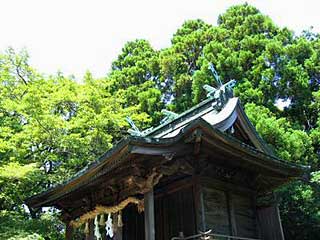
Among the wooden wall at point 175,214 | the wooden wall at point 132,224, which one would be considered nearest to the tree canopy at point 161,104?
the wooden wall at point 132,224

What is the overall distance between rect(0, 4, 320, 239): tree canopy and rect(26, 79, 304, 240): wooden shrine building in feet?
12.2

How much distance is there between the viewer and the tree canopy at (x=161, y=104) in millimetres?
16219

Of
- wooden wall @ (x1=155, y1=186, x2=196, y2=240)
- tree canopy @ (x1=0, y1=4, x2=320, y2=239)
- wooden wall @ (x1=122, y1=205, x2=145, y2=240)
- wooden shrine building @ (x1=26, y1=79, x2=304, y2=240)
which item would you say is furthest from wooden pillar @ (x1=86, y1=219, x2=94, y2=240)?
tree canopy @ (x1=0, y1=4, x2=320, y2=239)

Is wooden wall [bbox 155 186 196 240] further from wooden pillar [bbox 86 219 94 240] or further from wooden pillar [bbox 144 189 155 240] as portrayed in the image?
wooden pillar [bbox 86 219 94 240]

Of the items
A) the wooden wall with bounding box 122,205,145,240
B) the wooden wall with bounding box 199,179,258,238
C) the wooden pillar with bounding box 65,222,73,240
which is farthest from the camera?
the wooden pillar with bounding box 65,222,73,240

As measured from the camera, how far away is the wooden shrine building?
27.9 ft

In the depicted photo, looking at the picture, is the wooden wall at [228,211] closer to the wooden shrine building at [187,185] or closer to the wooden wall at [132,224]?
the wooden shrine building at [187,185]

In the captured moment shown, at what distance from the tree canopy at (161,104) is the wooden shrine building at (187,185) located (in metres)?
3.72

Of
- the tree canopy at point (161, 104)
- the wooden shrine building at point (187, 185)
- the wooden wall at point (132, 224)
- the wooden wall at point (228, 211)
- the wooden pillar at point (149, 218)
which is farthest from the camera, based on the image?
the tree canopy at point (161, 104)

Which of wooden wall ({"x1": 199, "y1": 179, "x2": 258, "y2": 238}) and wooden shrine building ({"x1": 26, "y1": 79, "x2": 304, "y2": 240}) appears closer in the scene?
wooden shrine building ({"x1": 26, "y1": 79, "x2": 304, "y2": 240})

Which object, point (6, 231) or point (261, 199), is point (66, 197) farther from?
point (261, 199)

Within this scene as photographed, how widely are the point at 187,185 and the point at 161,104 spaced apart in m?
15.7

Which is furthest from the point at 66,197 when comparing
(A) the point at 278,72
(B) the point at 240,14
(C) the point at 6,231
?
(B) the point at 240,14

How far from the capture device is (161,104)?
25.3m
